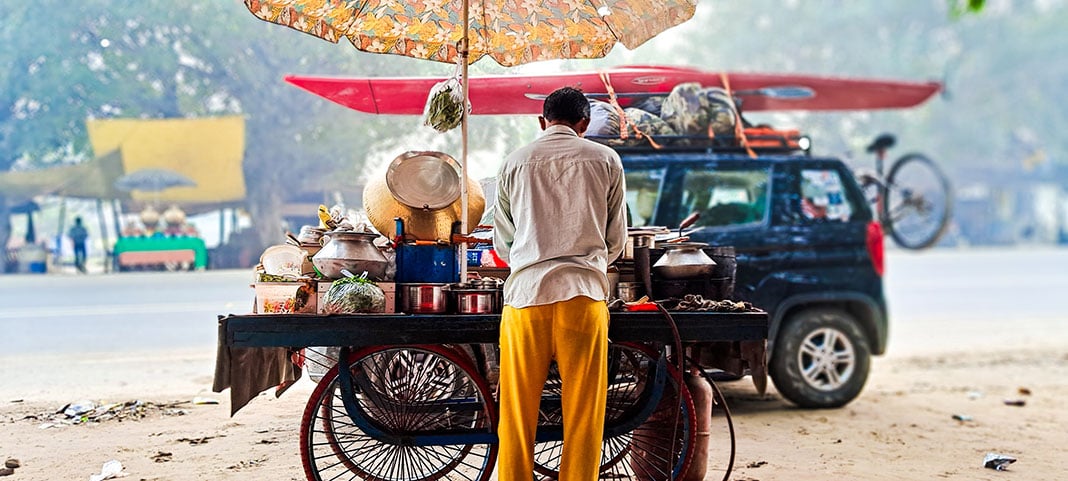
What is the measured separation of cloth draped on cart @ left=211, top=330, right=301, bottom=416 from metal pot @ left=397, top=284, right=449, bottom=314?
661 millimetres

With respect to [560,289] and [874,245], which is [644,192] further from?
[560,289]

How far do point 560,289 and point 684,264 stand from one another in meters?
1.03

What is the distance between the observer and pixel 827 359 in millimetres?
6953

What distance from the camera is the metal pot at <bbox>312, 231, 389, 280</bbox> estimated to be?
4160 millimetres

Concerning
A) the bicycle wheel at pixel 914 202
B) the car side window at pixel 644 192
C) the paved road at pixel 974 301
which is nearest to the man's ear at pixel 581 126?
the car side window at pixel 644 192

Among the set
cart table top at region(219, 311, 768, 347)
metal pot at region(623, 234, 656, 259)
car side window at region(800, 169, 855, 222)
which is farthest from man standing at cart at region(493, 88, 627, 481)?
car side window at region(800, 169, 855, 222)

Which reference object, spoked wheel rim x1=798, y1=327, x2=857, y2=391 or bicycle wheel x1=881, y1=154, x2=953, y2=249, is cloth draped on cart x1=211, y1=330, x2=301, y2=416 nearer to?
spoked wheel rim x1=798, y1=327, x2=857, y2=391

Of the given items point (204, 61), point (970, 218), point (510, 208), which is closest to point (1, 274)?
point (204, 61)

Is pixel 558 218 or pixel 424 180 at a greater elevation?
pixel 424 180

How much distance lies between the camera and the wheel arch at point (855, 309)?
6.77 m

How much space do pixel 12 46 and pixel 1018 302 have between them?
14.9m

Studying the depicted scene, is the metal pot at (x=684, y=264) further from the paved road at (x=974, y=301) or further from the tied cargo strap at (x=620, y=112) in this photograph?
Result: the paved road at (x=974, y=301)

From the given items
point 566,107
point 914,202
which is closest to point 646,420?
point 566,107

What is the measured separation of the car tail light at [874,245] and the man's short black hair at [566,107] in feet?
12.8
